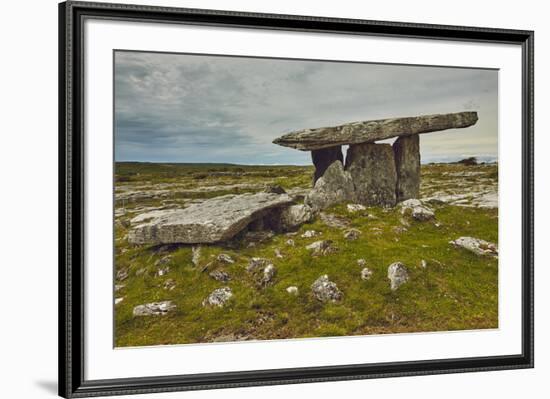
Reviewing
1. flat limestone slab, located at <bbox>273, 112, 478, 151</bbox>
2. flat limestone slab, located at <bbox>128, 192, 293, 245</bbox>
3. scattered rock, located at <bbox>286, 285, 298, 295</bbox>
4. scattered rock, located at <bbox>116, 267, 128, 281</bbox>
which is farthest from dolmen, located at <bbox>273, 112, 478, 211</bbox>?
scattered rock, located at <bbox>116, 267, 128, 281</bbox>

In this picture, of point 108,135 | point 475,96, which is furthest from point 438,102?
point 108,135

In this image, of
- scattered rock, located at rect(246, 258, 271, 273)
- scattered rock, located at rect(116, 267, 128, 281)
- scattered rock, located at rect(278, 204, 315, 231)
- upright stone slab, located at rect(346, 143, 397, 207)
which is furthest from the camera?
upright stone slab, located at rect(346, 143, 397, 207)

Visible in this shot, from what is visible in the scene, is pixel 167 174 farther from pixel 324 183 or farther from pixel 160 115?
pixel 324 183

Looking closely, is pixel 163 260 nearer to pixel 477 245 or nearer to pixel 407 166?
pixel 407 166

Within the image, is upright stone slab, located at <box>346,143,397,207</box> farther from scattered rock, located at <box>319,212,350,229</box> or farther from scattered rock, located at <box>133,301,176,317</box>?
scattered rock, located at <box>133,301,176,317</box>

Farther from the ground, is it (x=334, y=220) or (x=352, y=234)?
(x=334, y=220)

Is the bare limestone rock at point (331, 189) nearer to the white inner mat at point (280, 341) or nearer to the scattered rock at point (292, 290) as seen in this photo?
the scattered rock at point (292, 290)

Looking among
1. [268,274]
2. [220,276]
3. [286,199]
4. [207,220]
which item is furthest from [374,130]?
[220,276]
